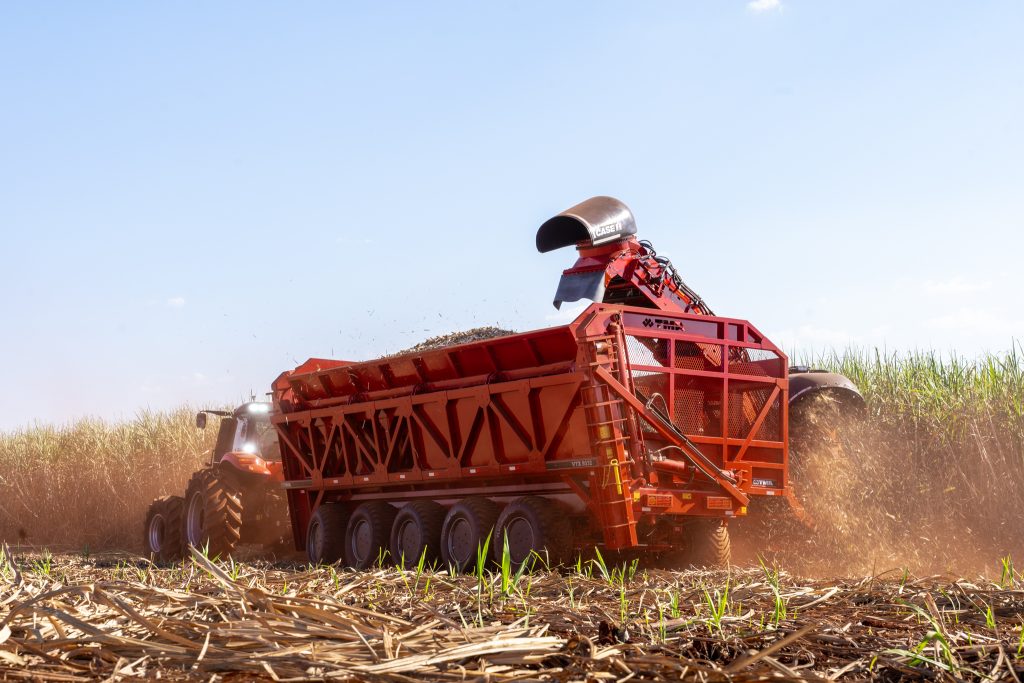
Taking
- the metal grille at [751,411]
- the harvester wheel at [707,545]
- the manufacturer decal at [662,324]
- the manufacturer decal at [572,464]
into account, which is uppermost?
the manufacturer decal at [662,324]

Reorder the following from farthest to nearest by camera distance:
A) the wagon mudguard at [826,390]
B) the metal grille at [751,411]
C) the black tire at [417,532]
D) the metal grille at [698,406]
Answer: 1. the wagon mudguard at [826,390]
2. the black tire at [417,532]
3. the metal grille at [751,411]
4. the metal grille at [698,406]

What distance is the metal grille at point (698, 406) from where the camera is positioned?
1033cm

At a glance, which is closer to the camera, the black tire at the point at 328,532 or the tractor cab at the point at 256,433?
the black tire at the point at 328,532

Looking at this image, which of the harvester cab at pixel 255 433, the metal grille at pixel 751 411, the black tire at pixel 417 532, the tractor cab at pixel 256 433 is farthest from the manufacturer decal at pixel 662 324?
the tractor cab at pixel 256 433

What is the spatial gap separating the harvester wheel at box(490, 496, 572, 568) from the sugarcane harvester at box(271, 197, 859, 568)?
2 cm

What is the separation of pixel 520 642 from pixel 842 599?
2.26 metres

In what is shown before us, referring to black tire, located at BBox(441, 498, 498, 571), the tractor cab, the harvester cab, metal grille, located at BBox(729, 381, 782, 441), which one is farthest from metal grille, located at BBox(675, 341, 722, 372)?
the tractor cab

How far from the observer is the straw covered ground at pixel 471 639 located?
10.5 ft

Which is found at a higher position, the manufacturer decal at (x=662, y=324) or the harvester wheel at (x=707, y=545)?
the manufacturer decal at (x=662, y=324)

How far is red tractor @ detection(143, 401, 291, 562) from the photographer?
46.3 feet

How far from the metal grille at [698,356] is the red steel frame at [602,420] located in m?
0.01

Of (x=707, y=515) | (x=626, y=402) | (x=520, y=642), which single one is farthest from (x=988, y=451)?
(x=520, y=642)

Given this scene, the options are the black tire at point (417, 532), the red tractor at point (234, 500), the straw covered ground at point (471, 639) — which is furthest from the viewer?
the red tractor at point (234, 500)

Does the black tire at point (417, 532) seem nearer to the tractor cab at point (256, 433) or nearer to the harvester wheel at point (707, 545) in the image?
the harvester wheel at point (707, 545)
